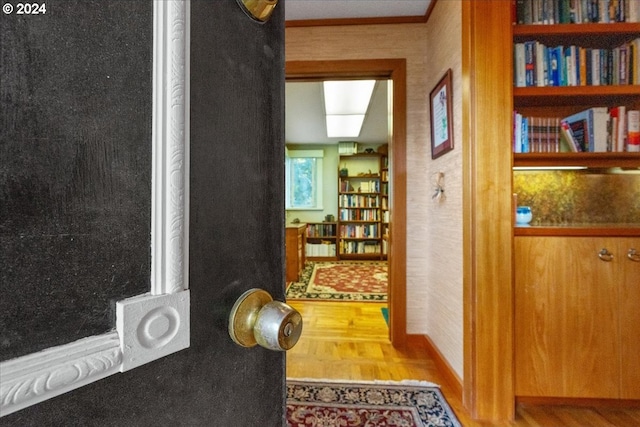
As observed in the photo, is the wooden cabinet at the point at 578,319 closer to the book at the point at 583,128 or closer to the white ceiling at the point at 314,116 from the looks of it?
the book at the point at 583,128

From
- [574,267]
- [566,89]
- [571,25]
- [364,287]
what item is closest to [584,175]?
[566,89]

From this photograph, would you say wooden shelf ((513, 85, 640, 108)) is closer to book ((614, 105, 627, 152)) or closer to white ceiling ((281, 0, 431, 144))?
book ((614, 105, 627, 152))

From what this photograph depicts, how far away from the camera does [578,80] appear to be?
152 centimetres

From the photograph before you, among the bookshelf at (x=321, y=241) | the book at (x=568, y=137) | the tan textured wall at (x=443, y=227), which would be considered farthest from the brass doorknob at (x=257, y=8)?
the bookshelf at (x=321, y=241)

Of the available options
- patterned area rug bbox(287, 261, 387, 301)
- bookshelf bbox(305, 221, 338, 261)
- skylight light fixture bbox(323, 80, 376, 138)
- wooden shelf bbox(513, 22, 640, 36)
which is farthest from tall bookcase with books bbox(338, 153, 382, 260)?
wooden shelf bbox(513, 22, 640, 36)

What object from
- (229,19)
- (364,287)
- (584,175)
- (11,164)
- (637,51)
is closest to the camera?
(11,164)

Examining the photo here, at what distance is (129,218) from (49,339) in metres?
0.10

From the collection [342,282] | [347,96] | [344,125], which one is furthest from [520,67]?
[344,125]

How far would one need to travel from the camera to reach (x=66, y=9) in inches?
8.9

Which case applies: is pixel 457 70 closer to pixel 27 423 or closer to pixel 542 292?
pixel 542 292

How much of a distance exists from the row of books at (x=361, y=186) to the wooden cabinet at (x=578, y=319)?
486 cm

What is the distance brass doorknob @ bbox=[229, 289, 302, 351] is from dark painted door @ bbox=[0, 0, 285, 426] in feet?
0.05

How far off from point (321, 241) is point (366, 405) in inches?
189

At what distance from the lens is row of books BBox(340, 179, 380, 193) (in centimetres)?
620
